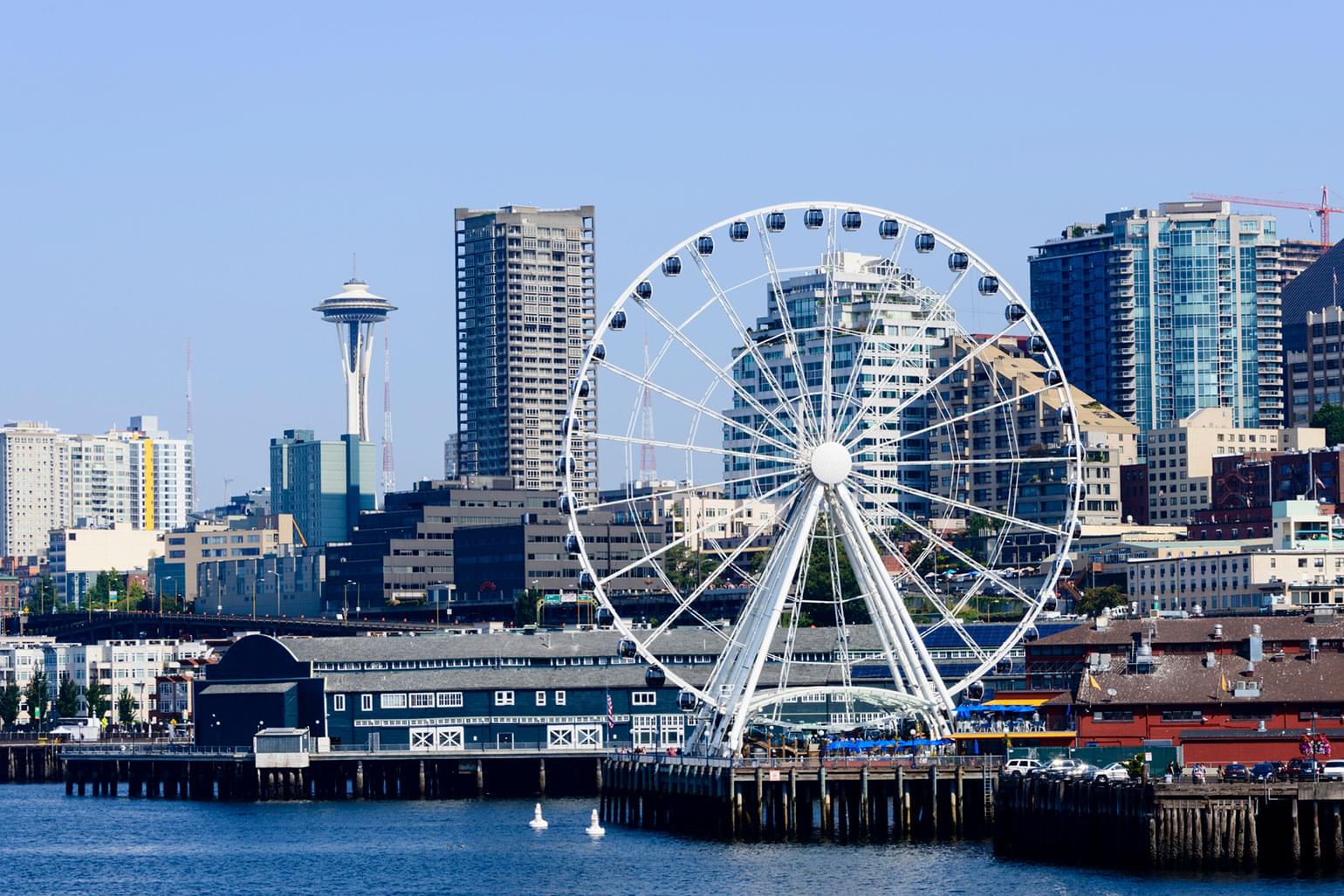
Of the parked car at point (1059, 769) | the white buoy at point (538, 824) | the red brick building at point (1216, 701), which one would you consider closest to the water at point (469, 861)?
the white buoy at point (538, 824)

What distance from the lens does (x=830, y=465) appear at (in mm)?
129125

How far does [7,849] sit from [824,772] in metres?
41.4

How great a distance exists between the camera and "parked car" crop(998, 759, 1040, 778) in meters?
113


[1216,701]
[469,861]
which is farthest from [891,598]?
[469,861]

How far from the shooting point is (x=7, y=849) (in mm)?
141000

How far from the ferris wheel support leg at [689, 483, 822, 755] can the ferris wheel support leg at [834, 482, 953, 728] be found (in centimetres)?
132

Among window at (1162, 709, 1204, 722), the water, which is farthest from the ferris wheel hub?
window at (1162, 709, 1204, 722)

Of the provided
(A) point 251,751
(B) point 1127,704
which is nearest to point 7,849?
(A) point 251,751

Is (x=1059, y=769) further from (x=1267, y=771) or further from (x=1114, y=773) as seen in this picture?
(x=1267, y=771)

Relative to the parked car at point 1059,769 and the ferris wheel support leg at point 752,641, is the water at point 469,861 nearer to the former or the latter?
the parked car at point 1059,769

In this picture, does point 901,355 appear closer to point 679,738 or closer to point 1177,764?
point 1177,764

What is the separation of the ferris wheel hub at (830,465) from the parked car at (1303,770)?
91.8ft

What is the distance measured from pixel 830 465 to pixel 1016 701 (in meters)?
25.9

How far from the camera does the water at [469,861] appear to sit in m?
106
